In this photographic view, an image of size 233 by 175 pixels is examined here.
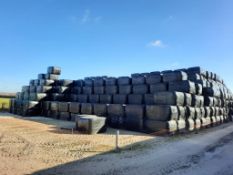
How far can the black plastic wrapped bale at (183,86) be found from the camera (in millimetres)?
12870

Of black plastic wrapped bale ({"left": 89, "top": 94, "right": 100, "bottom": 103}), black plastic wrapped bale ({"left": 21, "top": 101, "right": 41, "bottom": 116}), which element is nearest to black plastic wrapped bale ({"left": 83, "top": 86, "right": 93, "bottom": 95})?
black plastic wrapped bale ({"left": 89, "top": 94, "right": 100, "bottom": 103})

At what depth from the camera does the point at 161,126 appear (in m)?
10.5

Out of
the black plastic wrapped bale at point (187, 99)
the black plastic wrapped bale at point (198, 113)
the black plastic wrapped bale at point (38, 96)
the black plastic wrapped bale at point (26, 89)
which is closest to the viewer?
the black plastic wrapped bale at point (187, 99)

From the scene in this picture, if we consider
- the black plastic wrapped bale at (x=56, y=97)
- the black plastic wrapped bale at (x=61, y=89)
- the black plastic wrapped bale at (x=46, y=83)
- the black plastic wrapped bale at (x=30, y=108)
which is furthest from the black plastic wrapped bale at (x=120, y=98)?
the black plastic wrapped bale at (x=46, y=83)

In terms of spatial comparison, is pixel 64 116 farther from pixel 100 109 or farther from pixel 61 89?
pixel 61 89

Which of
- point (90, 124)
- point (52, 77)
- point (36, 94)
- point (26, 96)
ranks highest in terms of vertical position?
point (52, 77)

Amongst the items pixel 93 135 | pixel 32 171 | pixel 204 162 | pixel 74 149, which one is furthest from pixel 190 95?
pixel 32 171

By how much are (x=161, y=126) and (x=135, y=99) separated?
3848 mm

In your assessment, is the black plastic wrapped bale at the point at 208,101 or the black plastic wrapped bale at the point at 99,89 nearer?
the black plastic wrapped bale at the point at 208,101

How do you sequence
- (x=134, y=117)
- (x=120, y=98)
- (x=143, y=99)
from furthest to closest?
(x=120, y=98)
(x=143, y=99)
(x=134, y=117)

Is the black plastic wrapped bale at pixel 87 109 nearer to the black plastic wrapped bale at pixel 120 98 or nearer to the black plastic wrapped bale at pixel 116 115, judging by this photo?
the black plastic wrapped bale at pixel 116 115

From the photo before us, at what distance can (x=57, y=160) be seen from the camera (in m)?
5.90

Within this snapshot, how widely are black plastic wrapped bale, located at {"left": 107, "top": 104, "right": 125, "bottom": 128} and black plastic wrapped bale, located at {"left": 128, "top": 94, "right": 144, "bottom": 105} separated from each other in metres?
1.85

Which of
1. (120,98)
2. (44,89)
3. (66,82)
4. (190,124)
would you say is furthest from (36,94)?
(190,124)
